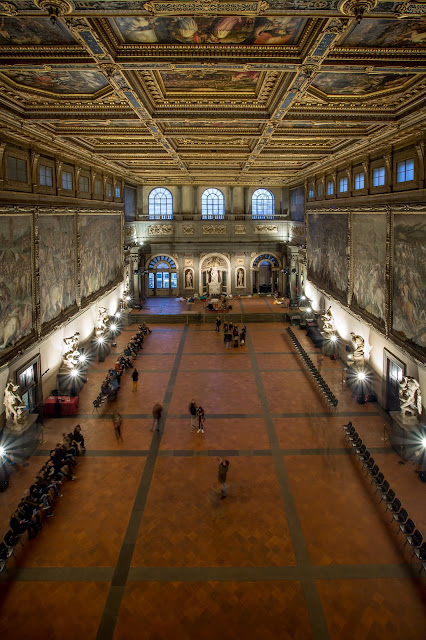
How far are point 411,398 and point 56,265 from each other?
44.4 feet

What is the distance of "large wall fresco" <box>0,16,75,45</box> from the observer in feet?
22.3

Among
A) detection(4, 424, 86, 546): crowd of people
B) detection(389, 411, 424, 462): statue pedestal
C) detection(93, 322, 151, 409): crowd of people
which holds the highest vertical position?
detection(93, 322, 151, 409): crowd of people

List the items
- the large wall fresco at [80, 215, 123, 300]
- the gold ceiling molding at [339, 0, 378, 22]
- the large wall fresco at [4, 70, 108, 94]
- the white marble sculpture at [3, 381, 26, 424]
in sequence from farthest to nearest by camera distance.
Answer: the large wall fresco at [80, 215, 123, 300] < the white marble sculpture at [3, 381, 26, 424] < the large wall fresco at [4, 70, 108, 94] < the gold ceiling molding at [339, 0, 378, 22]

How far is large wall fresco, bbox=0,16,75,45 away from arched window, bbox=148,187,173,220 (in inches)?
1134

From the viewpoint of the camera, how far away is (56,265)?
52.7 ft

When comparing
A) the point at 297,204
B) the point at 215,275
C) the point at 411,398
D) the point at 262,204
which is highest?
the point at 262,204

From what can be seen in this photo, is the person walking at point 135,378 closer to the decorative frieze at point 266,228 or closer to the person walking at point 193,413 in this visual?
the person walking at point 193,413

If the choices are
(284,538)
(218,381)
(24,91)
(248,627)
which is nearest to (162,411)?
(218,381)

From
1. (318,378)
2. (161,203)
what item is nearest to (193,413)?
(318,378)

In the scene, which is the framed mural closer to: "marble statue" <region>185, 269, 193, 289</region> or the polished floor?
"marble statue" <region>185, 269, 193, 289</region>

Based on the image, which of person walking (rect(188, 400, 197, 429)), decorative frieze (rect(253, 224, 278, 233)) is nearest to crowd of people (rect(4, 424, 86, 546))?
person walking (rect(188, 400, 197, 429))

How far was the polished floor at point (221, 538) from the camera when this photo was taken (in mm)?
7305

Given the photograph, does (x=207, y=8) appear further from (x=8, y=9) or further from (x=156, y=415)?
(x=156, y=415)

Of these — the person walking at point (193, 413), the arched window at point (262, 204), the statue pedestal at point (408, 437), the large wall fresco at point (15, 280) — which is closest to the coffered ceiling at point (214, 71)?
the large wall fresco at point (15, 280)
